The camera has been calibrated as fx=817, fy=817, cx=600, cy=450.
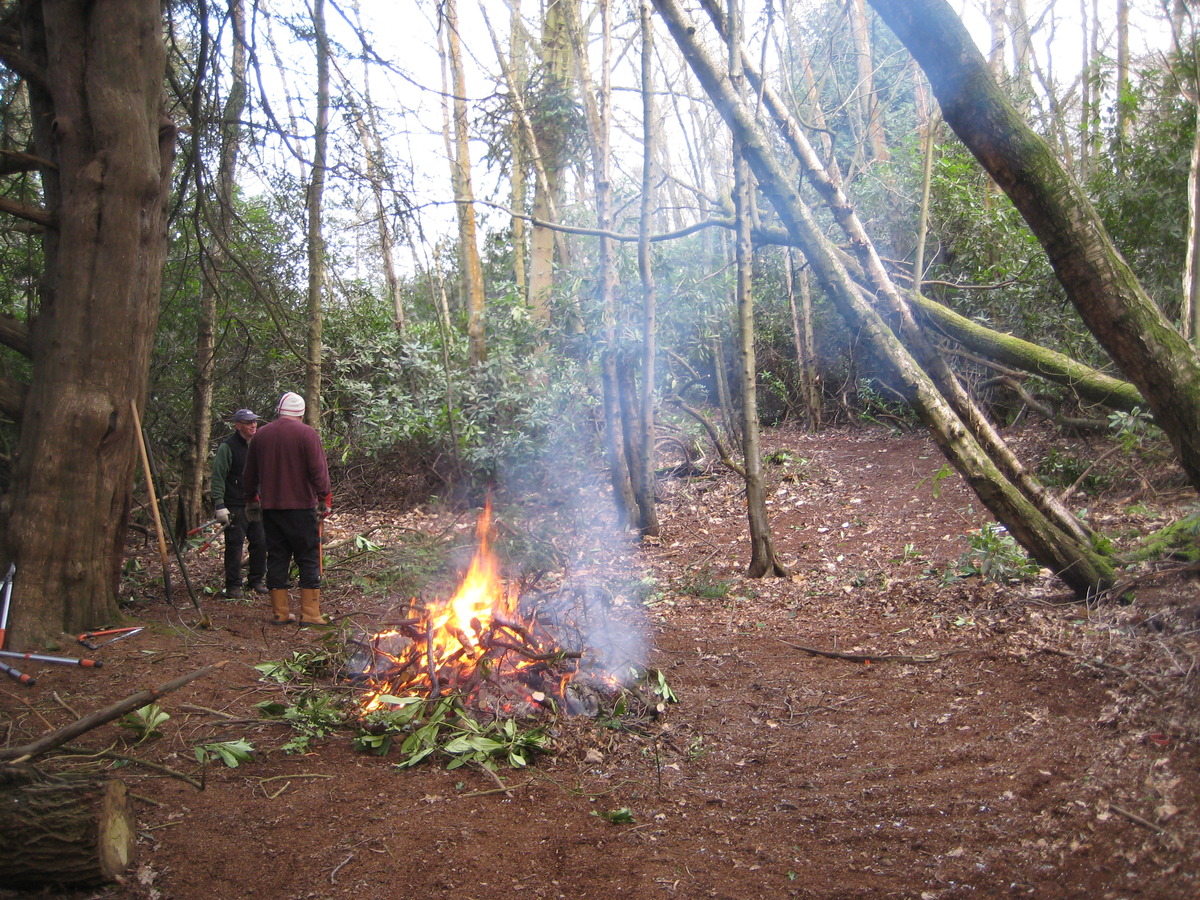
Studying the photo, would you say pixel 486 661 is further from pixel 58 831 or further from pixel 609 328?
pixel 609 328

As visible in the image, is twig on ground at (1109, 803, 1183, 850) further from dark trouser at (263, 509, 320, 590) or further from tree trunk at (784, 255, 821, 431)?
tree trunk at (784, 255, 821, 431)

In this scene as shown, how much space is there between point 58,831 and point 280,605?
4.05 m

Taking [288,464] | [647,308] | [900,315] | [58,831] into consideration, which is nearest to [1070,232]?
[900,315]

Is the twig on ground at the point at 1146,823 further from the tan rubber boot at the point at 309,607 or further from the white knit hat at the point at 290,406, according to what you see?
the white knit hat at the point at 290,406

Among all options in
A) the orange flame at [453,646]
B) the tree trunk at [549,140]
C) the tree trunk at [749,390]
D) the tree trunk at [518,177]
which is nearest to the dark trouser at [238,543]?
the orange flame at [453,646]

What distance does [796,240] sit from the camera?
23.2 ft

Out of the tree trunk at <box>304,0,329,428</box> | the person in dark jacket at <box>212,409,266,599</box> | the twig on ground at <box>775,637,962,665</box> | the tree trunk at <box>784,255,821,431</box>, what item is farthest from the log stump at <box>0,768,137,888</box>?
the tree trunk at <box>784,255,821,431</box>

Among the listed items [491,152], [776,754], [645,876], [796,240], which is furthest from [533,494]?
[645,876]

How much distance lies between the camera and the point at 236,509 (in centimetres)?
808

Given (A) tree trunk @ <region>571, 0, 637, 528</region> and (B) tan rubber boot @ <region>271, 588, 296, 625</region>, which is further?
(A) tree trunk @ <region>571, 0, 637, 528</region>

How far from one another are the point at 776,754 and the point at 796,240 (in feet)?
14.6

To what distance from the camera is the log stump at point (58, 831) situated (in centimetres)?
270

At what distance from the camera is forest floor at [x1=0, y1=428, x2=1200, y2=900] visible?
2996 mm

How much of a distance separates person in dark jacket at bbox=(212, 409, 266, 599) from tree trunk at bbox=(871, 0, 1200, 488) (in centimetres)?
649
